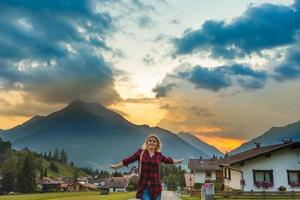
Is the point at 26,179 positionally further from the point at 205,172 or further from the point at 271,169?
the point at 271,169

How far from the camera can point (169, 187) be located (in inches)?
3723

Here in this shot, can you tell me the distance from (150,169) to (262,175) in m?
34.7

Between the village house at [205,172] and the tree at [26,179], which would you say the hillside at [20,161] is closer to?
the tree at [26,179]

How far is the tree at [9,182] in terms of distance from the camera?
9612cm

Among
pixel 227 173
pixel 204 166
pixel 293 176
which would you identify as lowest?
pixel 293 176

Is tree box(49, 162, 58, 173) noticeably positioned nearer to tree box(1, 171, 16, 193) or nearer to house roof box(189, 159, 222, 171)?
tree box(1, 171, 16, 193)

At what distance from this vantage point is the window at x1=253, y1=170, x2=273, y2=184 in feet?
131

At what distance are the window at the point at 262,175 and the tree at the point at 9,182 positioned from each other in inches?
2774

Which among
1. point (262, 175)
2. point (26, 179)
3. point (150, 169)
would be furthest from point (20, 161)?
point (150, 169)

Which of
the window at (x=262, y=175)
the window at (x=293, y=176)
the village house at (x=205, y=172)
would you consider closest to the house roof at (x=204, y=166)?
the village house at (x=205, y=172)

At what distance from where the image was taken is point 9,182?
97.6 m

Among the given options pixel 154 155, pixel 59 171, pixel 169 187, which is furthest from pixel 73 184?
pixel 154 155

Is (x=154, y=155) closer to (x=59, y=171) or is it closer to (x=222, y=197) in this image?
(x=222, y=197)

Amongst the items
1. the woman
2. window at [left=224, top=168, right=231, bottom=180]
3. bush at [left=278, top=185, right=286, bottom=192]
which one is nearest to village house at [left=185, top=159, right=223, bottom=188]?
window at [left=224, top=168, right=231, bottom=180]
